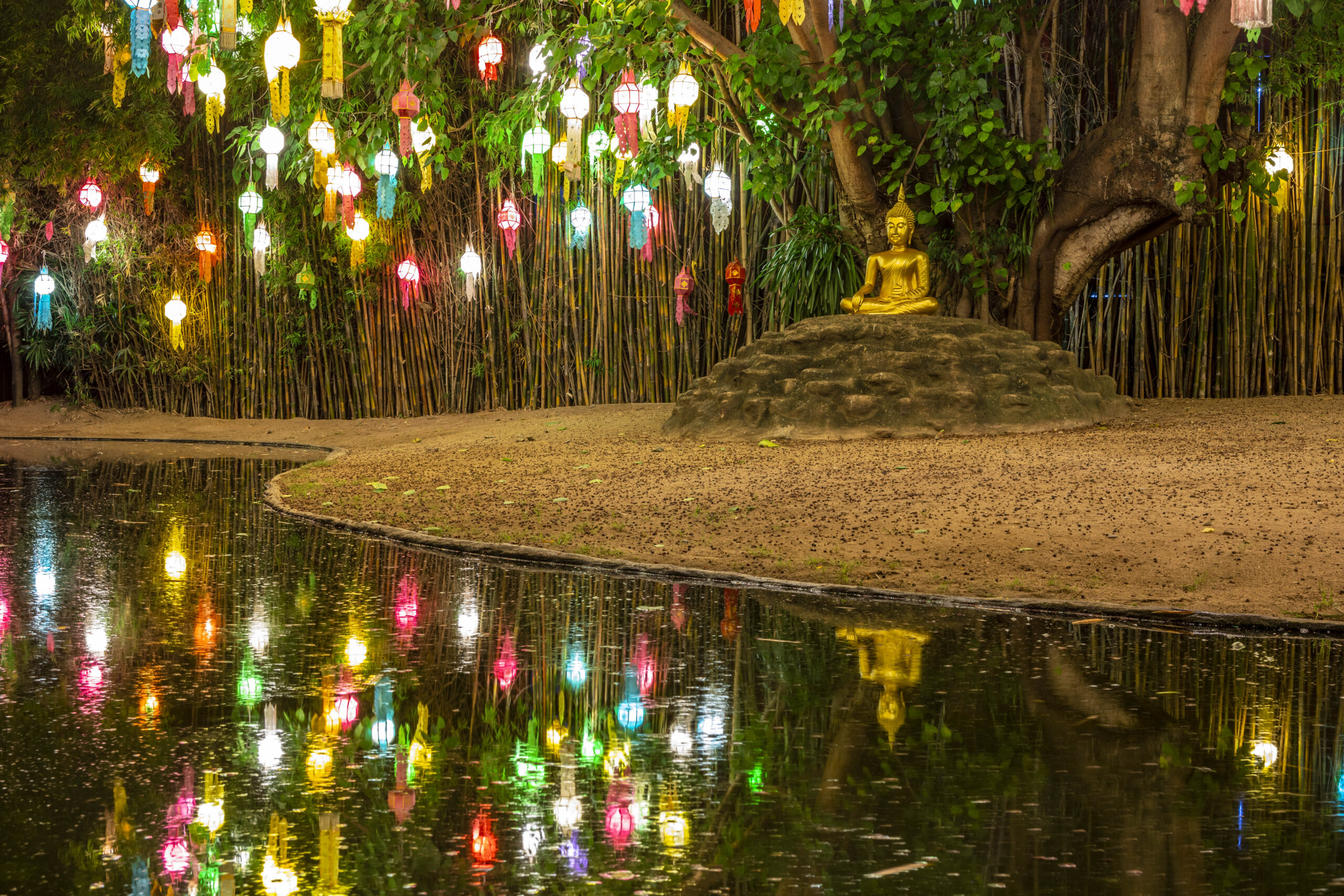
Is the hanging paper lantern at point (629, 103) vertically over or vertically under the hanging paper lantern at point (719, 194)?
over

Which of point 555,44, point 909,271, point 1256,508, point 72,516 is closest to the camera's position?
point 1256,508

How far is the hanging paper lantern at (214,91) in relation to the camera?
31.4ft

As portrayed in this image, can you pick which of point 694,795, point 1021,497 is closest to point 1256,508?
point 1021,497

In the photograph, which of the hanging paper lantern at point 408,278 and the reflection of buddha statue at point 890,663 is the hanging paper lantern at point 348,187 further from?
the reflection of buddha statue at point 890,663

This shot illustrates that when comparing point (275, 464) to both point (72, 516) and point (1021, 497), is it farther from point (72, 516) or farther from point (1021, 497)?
point (1021, 497)

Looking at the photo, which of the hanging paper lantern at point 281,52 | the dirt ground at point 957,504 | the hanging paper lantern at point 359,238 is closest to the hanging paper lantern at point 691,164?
the dirt ground at point 957,504

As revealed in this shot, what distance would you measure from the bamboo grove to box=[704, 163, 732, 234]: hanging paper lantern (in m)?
0.44

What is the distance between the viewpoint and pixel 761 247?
42.1ft

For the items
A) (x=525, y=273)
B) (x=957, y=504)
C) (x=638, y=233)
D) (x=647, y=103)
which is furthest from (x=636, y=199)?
(x=957, y=504)

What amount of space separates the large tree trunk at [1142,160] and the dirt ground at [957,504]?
50.6 inches

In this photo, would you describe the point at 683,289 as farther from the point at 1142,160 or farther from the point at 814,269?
the point at 1142,160

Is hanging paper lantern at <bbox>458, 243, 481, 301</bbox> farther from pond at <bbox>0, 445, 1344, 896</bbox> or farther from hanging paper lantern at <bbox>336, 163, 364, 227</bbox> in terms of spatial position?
pond at <bbox>0, 445, 1344, 896</bbox>

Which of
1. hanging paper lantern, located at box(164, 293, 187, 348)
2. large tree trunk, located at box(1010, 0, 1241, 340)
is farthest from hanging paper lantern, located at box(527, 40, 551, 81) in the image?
hanging paper lantern, located at box(164, 293, 187, 348)

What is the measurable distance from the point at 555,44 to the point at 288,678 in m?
6.29
